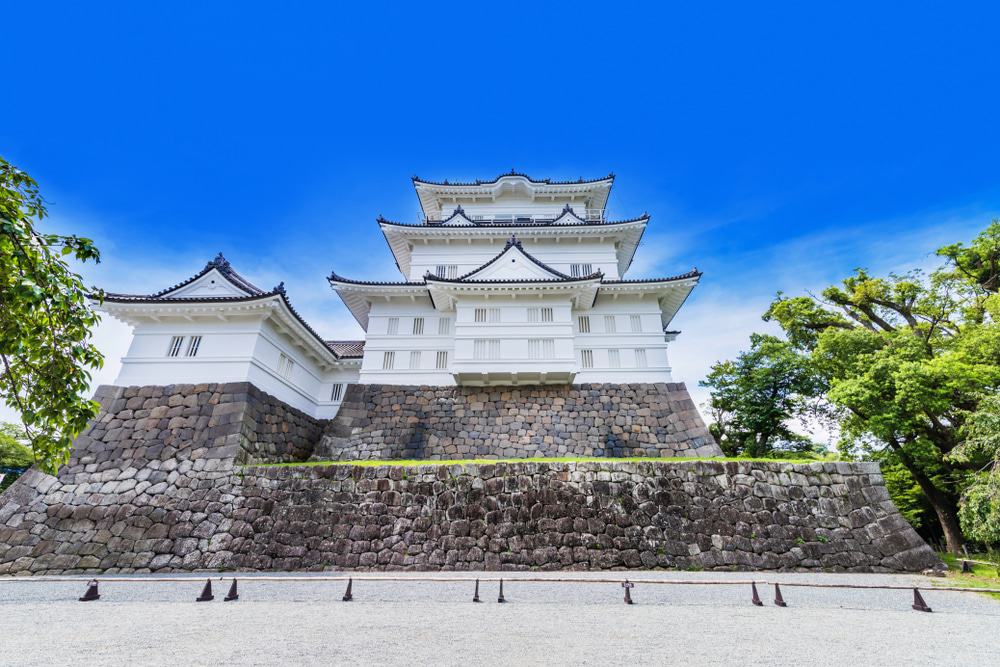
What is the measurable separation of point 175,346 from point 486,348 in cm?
1013

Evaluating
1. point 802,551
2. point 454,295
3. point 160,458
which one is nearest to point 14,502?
point 160,458

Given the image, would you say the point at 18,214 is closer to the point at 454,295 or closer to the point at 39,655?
the point at 39,655

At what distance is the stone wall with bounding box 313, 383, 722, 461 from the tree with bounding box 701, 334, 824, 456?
4.36m

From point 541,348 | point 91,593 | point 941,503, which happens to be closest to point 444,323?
point 541,348

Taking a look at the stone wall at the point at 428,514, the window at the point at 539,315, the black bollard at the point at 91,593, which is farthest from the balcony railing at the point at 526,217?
the black bollard at the point at 91,593

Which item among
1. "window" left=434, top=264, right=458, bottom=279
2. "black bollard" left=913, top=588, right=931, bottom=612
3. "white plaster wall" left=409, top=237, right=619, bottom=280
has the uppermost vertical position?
"white plaster wall" left=409, top=237, right=619, bottom=280

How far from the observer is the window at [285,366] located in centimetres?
1392

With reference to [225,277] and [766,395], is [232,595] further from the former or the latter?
[766,395]

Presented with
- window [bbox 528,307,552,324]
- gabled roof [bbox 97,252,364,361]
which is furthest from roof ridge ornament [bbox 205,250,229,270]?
window [bbox 528,307,552,324]

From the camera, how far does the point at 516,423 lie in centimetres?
1451

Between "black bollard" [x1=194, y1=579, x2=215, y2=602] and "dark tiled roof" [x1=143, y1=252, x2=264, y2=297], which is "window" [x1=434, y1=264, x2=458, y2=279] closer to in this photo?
"dark tiled roof" [x1=143, y1=252, x2=264, y2=297]

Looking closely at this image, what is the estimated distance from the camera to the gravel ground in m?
4.29

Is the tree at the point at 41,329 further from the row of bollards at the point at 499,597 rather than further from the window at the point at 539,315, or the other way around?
the window at the point at 539,315

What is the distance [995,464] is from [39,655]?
16.7 m
